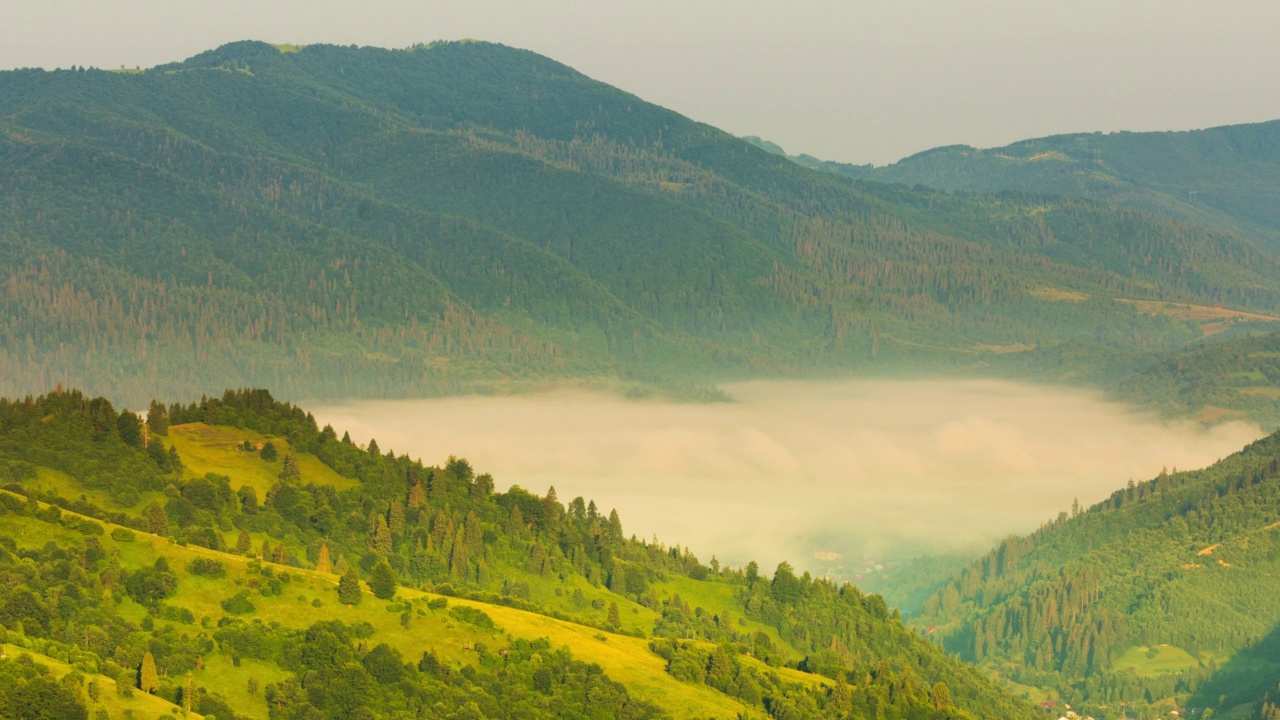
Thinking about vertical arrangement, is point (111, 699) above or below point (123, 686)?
below

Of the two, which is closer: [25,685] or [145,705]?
[25,685]

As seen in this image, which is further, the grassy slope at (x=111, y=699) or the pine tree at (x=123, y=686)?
the pine tree at (x=123, y=686)

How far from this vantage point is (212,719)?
649 ft

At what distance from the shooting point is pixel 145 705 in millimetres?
192125

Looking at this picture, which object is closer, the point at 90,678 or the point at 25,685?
the point at 25,685

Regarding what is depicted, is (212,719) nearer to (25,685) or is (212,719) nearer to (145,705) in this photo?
(145,705)

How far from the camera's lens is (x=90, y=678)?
193 m

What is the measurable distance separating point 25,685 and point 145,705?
15.3m

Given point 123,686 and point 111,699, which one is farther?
point 123,686

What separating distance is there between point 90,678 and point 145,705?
5.81 m

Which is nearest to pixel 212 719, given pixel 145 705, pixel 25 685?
pixel 145 705

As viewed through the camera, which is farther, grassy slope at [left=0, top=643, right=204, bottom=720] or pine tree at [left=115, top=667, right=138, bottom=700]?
pine tree at [left=115, top=667, right=138, bottom=700]

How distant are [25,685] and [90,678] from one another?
13614 mm
